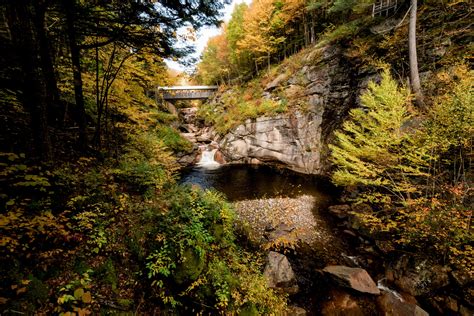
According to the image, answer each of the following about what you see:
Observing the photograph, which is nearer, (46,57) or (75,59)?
(46,57)

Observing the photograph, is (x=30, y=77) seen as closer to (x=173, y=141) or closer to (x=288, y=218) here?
(x=288, y=218)

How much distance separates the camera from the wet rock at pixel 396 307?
4805 millimetres

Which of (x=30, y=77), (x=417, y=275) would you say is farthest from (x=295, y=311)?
(x=30, y=77)

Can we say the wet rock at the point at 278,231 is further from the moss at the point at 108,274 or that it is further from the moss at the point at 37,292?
the moss at the point at 37,292

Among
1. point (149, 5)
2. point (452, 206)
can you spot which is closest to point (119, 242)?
point (149, 5)

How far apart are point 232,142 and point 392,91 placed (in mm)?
13753

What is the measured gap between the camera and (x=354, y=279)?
5.52 metres

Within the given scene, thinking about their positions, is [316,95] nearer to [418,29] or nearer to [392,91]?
[418,29]

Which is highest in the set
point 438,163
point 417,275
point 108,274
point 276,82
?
point 276,82

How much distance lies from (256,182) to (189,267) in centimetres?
1032

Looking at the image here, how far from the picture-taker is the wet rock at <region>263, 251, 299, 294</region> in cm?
559

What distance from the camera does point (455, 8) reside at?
9.83 metres

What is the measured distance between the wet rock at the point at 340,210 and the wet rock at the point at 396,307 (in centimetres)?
420

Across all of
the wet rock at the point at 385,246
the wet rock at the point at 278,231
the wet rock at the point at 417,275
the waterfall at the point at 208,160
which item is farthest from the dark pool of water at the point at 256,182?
the wet rock at the point at 417,275
